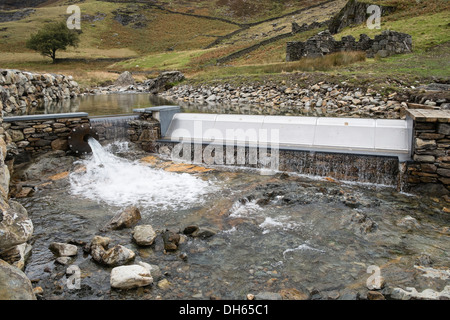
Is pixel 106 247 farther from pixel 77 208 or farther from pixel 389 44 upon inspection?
pixel 389 44

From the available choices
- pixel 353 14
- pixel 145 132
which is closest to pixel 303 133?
pixel 145 132

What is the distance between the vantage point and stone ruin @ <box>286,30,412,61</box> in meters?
25.5

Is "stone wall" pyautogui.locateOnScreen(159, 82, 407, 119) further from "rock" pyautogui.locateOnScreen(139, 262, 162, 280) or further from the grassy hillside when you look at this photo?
"rock" pyautogui.locateOnScreen(139, 262, 162, 280)

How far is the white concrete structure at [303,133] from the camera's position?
29.4 ft

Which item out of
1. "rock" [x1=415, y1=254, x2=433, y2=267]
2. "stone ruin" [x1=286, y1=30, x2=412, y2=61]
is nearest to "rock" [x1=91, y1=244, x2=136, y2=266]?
"rock" [x1=415, y1=254, x2=433, y2=267]

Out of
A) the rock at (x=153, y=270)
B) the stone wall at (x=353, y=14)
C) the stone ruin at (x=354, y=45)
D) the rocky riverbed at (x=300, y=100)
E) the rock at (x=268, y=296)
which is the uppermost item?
the stone wall at (x=353, y=14)

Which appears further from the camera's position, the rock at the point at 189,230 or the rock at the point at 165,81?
the rock at the point at 165,81

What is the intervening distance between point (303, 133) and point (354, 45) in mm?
22169

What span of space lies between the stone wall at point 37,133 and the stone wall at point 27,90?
22.7 ft

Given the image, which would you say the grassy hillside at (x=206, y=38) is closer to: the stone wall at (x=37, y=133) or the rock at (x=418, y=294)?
the stone wall at (x=37, y=133)

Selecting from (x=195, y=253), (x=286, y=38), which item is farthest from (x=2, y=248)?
(x=286, y=38)

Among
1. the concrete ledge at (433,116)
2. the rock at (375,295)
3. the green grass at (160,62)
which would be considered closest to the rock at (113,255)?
the rock at (375,295)

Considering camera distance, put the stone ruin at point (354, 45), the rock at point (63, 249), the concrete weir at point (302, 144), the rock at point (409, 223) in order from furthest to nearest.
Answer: the stone ruin at point (354, 45) → the concrete weir at point (302, 144) → the rock at point (409, 223) → the rock at point (63, 249)

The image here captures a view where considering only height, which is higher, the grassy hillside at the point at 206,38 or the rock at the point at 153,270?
the grassy hillside at the point at 206,38
